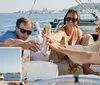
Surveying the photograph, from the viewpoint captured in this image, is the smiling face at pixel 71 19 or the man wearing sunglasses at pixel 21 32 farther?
the smiling face at pixel 71 19

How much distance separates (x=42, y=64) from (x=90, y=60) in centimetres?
39

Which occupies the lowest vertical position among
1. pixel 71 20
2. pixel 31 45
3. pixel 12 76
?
pixel 12 76

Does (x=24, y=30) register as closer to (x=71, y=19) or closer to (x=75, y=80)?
(x=71, y=19)

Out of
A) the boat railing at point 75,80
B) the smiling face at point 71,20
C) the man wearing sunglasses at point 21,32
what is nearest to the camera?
the boat railing at point 75,80

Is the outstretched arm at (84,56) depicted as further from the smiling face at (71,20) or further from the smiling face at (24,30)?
the smiling face at (71,20)

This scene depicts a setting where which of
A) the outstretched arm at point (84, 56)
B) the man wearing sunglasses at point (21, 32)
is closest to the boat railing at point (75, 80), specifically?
the outstretched arm at point (84, 56)

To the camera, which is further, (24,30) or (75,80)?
(24,30)

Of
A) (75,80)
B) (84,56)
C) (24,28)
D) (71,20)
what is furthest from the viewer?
(71,20)

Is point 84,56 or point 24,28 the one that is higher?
point 24,28

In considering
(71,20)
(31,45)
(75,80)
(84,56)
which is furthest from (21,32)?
(75,80)

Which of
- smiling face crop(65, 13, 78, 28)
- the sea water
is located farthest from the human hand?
smiling face crop(65, 13, 78, 28)

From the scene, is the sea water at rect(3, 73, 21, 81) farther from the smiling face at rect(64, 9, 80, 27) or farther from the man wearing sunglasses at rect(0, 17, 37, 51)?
the smiling face at rect(64, 9, 80, 27)

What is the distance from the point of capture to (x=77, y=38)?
358cm

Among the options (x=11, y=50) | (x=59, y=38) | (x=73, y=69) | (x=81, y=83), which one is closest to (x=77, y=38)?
(x=59, y=38)
